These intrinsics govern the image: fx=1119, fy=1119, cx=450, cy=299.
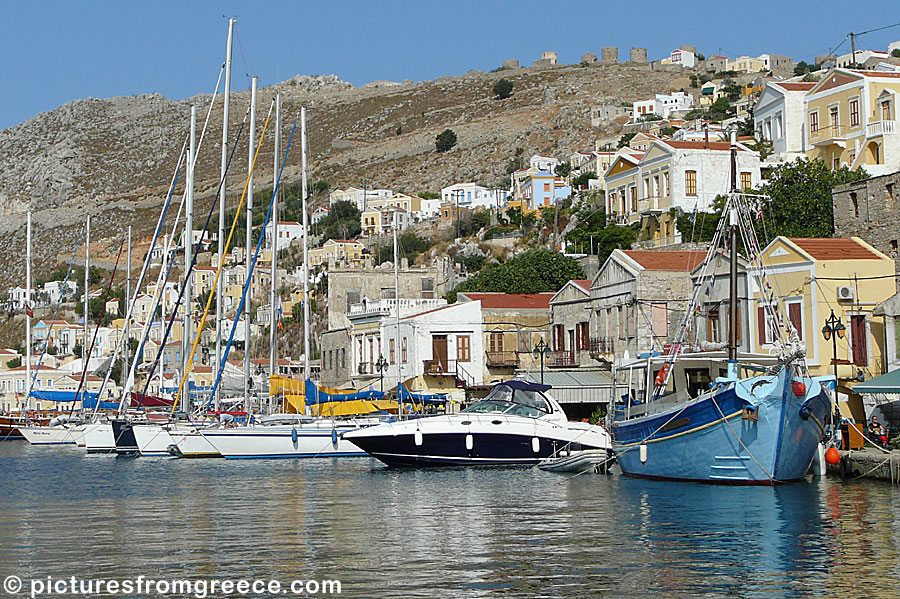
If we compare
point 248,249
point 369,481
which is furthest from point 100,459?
point 369,481

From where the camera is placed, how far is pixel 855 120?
245 feet

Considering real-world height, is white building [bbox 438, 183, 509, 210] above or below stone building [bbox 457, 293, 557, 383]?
above

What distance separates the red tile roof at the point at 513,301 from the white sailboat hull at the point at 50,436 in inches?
1047

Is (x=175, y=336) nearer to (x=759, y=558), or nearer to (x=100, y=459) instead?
(x=100, y=459)

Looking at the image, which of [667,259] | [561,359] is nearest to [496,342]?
[561,359]

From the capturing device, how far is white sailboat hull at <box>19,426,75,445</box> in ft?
230

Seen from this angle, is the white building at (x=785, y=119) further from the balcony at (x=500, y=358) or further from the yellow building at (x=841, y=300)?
the yellow building at (x=841, y=300)

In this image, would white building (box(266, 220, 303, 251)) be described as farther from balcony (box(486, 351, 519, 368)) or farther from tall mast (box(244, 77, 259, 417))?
tall mast (box(244, 77, 259, 417))

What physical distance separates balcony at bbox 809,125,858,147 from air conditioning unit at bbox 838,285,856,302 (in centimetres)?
3715

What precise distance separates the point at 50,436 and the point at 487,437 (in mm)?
40733

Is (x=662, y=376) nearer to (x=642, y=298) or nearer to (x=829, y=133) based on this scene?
(x=642, y=298)

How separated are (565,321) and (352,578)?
141ft

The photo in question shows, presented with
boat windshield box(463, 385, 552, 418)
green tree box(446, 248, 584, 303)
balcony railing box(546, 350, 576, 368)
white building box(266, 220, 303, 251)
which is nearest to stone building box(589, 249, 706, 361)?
balcony railing box(546, 350, 576, 368)

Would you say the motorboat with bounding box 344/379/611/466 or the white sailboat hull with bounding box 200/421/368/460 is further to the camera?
the white sailboat hull with bounding box 200/421/368/460
